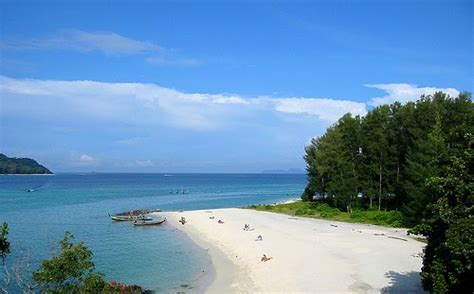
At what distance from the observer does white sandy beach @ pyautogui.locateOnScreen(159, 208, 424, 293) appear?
89.9 feet

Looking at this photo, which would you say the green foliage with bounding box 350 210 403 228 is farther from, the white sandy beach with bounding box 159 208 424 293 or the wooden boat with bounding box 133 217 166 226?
the wooden boat with bounding box 133 217 166 226

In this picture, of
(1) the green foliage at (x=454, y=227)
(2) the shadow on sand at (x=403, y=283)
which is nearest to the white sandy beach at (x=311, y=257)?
(2) the shadow on sand at (x=403, y=283)

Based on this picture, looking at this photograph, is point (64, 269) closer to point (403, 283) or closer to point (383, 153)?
point (403, 283)

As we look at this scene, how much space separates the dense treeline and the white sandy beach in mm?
4512

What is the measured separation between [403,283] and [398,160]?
114 ft

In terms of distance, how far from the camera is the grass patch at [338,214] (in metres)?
53.4

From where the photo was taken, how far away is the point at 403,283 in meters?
26.5

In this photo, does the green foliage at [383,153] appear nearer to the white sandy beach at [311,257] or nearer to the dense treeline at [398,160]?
the dense treeline at [398,160]

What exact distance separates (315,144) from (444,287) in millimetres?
61338

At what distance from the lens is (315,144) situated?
7844 centimetres

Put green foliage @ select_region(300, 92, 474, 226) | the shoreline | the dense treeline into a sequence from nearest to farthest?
the dense treeline
the shoreline
green foliage @ select_region(300, 92, 474, 226)

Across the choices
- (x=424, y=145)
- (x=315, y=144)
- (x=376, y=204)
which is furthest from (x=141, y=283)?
(x=315, y=144)

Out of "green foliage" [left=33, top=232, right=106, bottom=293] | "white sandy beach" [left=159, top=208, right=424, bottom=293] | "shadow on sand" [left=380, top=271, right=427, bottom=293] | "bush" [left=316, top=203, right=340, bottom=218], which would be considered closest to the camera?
"green foliage" [left=33, top=232, right=106, bottom=293]

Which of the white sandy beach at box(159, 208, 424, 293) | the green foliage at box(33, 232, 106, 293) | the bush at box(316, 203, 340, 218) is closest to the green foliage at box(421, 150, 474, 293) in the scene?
the white sandy beach at box(159, 208, 424, 293)
